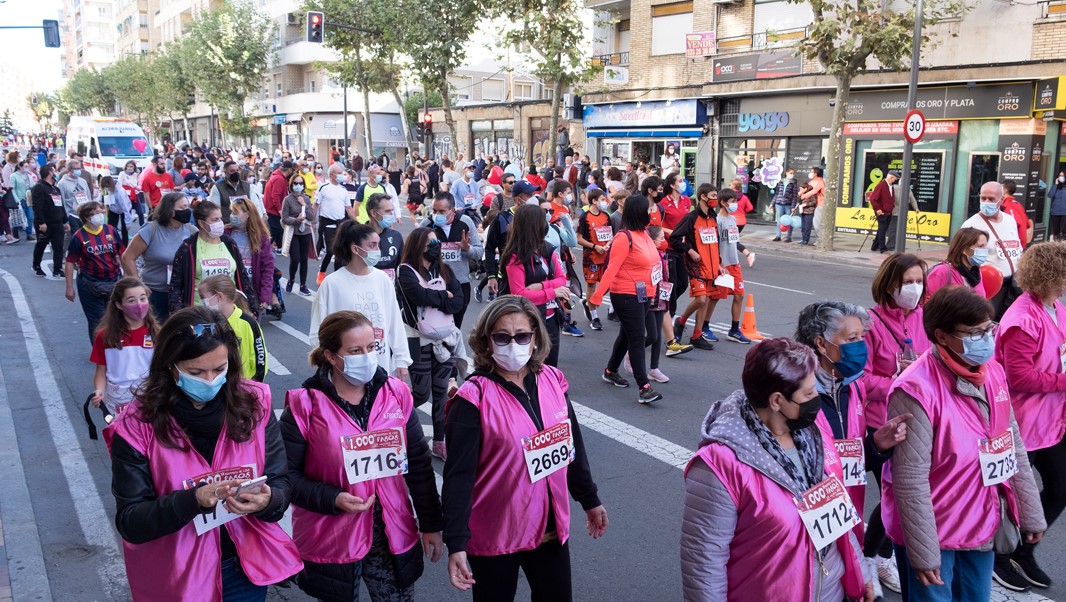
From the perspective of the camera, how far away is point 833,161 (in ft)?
60.2

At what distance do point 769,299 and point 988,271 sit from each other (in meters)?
6.08

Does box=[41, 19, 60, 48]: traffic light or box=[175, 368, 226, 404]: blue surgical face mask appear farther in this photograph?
box=[41, 19, 60, 48]: traffic light

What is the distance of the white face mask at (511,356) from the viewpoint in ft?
10.6

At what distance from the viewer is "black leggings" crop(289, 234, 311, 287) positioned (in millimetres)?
12688

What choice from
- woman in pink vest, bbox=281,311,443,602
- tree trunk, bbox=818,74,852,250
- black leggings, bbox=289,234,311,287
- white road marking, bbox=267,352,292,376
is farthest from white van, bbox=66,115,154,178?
woman in pink vest, bbox=281,311,443,602

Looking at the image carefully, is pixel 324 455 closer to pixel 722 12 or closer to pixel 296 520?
pixel 296 520

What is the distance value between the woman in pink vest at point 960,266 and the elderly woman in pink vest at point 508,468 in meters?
3.18

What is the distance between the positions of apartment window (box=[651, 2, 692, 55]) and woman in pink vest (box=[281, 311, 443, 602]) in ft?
85.3

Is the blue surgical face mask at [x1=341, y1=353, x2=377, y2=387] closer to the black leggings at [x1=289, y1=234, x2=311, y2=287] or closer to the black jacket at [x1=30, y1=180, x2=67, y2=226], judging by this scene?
the black leggings at [x1=289, y1=234, x2=311, y2=287]

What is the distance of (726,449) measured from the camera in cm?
262

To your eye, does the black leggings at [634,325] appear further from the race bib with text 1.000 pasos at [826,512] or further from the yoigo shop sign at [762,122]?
the yoigo shop sign at [762,122]

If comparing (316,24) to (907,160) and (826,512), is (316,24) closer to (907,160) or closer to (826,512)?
(907,160)

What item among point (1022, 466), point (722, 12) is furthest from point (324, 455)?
point (722, 12)

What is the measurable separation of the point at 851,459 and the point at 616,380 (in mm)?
4816
